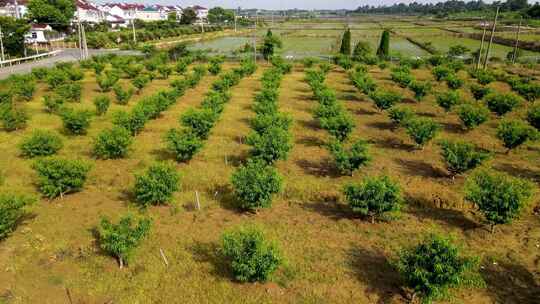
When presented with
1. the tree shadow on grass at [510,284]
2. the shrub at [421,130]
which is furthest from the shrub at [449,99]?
the tree shadow on grass at [510,284]

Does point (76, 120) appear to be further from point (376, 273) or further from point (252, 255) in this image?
point (376, 273)

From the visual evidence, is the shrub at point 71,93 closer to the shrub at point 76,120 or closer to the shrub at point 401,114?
the shrub at point 76,120

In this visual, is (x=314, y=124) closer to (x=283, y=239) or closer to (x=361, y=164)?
(x=361, y=164)

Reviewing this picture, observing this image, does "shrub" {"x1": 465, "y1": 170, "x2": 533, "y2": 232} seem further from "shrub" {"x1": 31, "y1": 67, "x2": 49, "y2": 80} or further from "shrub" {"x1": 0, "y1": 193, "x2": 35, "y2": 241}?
"shrub" {"x1": 31, "y1": 67, "x2": 49, "y2": 80}

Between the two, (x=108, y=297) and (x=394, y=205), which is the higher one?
(x=394, y=205)

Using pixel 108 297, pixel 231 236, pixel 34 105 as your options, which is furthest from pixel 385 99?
pixel 34 105

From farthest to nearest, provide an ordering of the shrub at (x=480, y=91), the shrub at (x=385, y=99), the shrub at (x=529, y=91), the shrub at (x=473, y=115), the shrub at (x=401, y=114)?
the shrub at (x=529, y=91) → the shrub at (x=480, y=91) → the shrub at (x=385, y=99) → the shrub at (x=401, y=114) → the shrub at (x=473, y=115)

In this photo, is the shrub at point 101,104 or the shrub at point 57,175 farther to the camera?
the shrub at point 101,104
